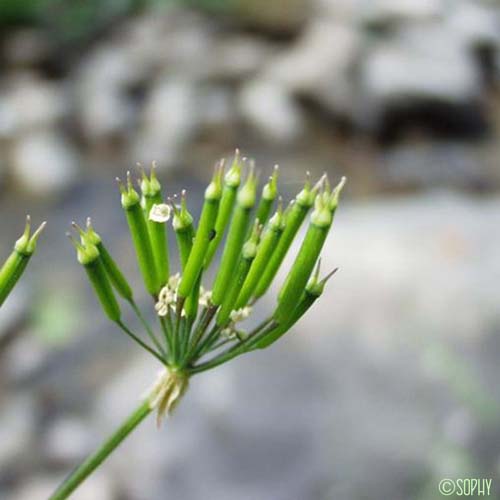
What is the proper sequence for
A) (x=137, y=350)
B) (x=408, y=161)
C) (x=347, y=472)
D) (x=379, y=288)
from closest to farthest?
(x=347, y=472) < (x=379, y=288) < (x=137, y=350) < (x=408, y=161)

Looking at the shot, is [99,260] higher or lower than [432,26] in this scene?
lower

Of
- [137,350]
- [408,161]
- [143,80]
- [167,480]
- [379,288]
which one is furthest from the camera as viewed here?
[143,80]

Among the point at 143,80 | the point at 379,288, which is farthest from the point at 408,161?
the point at 379,288

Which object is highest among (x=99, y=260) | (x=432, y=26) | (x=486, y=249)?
(x=432, y=26)

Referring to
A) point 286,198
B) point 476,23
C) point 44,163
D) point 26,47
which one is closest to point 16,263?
point 286,198

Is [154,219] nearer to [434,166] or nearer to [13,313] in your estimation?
[13,313]

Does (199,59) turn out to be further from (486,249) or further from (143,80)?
(486,249)

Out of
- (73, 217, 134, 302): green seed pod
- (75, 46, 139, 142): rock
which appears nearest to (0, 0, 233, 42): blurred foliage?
(75, 46, 139, 142): rock
